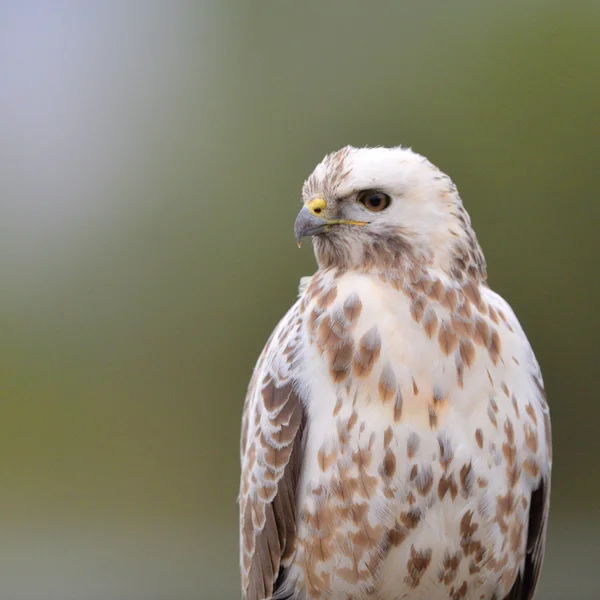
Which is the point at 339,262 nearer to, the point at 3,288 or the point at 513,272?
the point at 513,272

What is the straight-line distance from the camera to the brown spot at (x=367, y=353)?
125 centimetres

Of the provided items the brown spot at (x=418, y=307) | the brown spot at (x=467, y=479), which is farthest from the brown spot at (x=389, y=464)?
the brown spot at (x=418, y=307)

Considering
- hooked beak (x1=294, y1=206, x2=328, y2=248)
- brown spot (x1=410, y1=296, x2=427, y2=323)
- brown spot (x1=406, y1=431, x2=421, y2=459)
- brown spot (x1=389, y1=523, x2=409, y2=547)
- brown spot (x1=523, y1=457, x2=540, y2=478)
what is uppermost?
hooked beak (x1=294, y1=206, x2=328, y2=248)

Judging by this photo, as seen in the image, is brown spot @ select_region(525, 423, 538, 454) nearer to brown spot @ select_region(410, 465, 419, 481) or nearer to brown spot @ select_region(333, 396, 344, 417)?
brown spot @ select_region(410, 465, 419, 481)

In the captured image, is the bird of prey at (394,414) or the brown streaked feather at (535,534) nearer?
the bird of prey at (394,414)

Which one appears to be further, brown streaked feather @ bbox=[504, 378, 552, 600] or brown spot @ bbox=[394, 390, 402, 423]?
brown streaked feather @ bbox=[504, 378, 552, 600]

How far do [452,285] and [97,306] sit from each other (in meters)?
1.27

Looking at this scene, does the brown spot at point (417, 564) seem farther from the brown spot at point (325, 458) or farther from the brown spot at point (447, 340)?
the brown spot at point (447, 340)

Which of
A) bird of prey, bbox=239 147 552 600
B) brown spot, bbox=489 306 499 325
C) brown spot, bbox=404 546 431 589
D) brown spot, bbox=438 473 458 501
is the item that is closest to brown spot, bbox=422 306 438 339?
bird of prey, bbox=239 147 552 600

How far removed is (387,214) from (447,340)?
0.22 meters

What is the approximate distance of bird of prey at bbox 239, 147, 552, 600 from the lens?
4.07 feet

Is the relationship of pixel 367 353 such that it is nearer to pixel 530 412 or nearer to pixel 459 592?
pixel 530 412

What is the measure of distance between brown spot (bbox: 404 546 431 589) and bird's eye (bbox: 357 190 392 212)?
1.74 ft

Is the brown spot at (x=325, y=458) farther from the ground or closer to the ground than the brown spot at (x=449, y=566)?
farther from the ground
